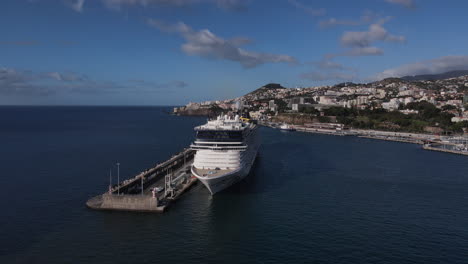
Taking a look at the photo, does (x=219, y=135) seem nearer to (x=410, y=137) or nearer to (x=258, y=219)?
(x=258, y=219)

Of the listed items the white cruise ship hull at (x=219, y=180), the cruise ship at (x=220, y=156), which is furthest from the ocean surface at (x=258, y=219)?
the cruise ship at (x=220, y=156)

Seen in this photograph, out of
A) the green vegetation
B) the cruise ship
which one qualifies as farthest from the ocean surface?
the green vegetation

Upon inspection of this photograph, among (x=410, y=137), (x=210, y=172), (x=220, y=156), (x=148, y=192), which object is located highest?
(x=220, y=156)

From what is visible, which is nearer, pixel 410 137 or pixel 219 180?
pixel 219 180

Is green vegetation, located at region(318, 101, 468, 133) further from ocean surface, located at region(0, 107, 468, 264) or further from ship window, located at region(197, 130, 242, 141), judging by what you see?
ship window, located at region(197, 130, 242, 141)

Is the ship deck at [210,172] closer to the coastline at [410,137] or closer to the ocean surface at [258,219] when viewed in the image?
the ocean surface at [258,219]

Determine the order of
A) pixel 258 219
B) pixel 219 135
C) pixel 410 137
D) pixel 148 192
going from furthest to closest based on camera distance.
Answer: pixel 410 137, pixel 219 135, pixel 148 192, pixel 258 219

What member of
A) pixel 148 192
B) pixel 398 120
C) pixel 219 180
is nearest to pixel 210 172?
pixel 219 180
